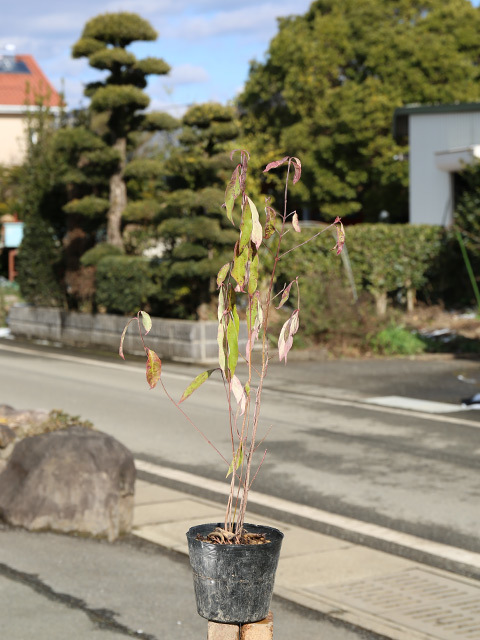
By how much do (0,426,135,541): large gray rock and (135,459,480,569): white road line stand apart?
4.83 feet

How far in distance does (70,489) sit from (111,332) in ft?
45.7

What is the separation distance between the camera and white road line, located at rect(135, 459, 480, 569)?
7457mm

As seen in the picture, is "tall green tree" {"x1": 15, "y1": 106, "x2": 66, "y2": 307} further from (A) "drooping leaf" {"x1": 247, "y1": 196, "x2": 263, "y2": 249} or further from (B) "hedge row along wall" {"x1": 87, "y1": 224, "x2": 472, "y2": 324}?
(A) "drooping leaf" {"x1": 247, "y1": 196, "x2": 263, "y2": 249}

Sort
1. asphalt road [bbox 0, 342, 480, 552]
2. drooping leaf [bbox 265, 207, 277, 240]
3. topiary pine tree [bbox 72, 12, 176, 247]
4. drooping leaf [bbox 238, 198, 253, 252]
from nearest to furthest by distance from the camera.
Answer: drooping leaf [bbox 238, 198, 253, 252]
drooping leaf [bbox 265, 207, 277, 240]
asphalt road [bbox 0, 342, 480, 552]
topiary pine tree [bbox 72, 12, 176, 247]

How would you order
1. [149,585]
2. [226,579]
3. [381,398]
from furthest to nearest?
1. [381,398]
2. [149,585]
3. [226,579]

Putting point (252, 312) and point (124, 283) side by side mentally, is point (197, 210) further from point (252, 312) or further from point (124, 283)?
point (252, 312)

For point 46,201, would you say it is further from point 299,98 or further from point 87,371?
point 299,98

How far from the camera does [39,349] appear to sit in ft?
71.7

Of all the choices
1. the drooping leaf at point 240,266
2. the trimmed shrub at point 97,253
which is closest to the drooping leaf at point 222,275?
the drooping leaf at point 240,266

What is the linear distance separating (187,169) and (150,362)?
16.6 m

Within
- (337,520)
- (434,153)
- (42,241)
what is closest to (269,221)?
(337,520)

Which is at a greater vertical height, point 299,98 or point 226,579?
point 299,98

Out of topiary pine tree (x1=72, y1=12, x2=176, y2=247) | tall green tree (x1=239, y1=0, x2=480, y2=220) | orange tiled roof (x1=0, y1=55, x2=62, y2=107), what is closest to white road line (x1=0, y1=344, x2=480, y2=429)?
topiary pine tree (x1=72, y1=12, x2=176, y2=247)

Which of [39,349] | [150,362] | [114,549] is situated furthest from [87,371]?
[150,362]
